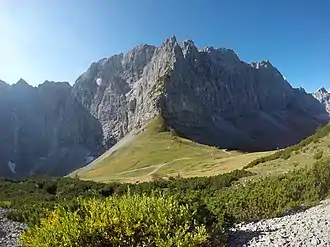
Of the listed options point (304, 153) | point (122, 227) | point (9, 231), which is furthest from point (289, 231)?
point (304, 153)

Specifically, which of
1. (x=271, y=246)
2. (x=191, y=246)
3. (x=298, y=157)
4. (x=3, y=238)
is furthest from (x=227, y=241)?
(x=298, y=157)

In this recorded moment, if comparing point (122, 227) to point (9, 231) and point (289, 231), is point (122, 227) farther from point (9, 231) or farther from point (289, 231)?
point (9, 231)

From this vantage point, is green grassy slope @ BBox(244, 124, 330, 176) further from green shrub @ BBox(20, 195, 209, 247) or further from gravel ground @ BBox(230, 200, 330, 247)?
green shrub @ BBox(20, 195, 209, 247)

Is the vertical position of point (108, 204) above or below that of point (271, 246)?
above

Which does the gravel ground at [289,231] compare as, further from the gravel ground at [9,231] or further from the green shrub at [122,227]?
the gravel ground at [9,231]

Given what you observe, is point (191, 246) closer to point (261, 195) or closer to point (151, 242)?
point (151, 242)

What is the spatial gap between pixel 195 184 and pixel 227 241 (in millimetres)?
37317

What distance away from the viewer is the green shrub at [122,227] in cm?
1212

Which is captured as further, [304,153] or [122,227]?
[304,153]

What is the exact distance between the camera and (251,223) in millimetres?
17172

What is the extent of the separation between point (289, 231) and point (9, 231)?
59.5 feet

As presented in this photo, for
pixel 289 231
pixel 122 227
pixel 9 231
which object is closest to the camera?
pixel 122 227

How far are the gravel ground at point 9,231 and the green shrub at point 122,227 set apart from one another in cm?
1059

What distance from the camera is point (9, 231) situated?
25297 mm
